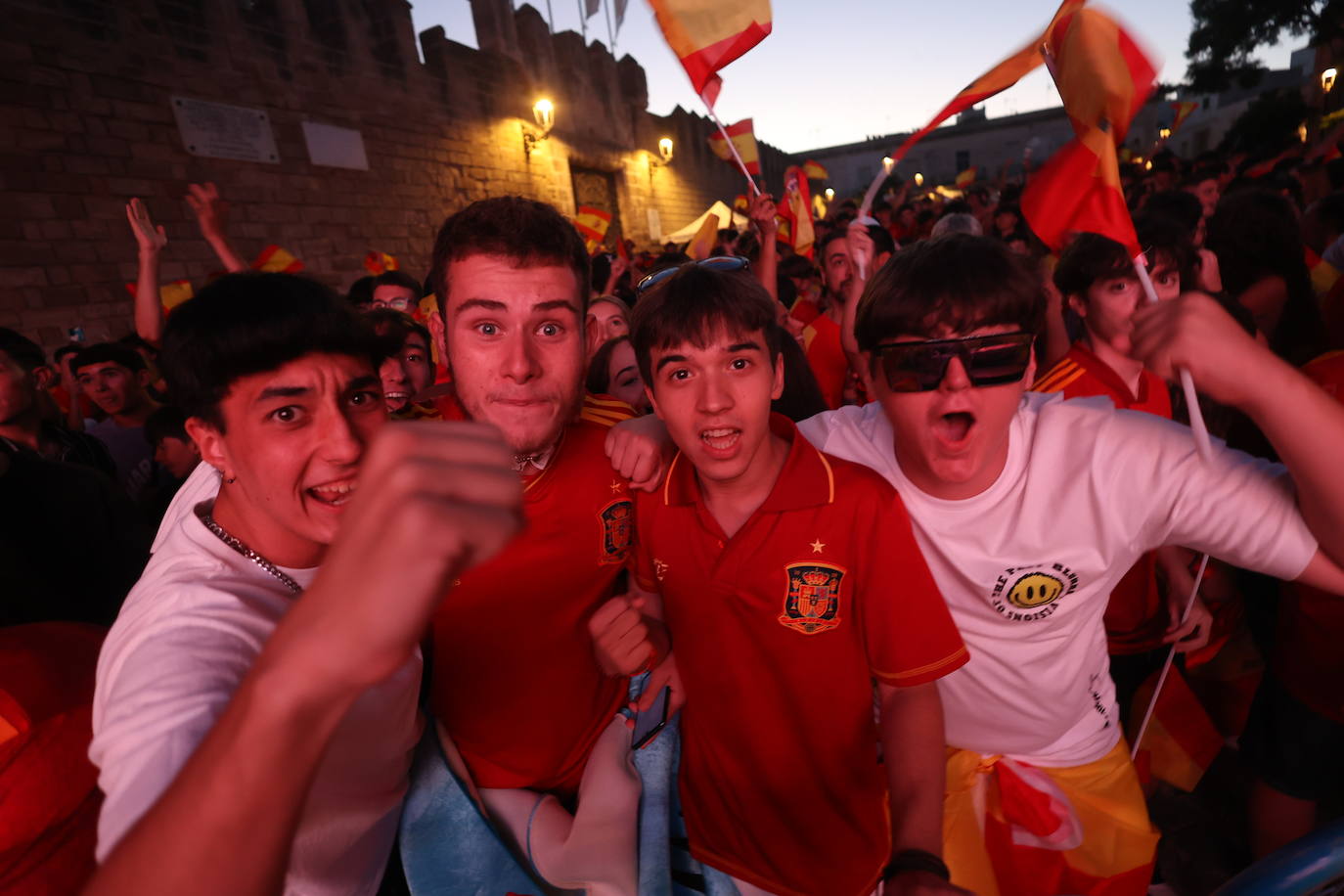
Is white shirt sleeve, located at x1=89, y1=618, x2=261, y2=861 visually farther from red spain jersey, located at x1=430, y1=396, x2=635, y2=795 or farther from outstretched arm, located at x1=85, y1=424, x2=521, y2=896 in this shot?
red spain jersey, located at x1=430, y1=396, x2=635, y2=795

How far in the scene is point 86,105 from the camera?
7.16 m

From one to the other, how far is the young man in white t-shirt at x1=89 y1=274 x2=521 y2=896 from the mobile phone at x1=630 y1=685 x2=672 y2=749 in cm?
67

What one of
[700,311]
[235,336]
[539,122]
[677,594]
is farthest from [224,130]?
[677,594]

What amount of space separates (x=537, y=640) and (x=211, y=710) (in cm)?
94

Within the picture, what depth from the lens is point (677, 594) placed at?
5.76ft

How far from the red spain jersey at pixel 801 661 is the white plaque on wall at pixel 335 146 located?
37.2ft

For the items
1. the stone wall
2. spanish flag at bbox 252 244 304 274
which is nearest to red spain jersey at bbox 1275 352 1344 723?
spanish flag at bbox 252 244 304 274

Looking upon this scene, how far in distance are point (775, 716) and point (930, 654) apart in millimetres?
465

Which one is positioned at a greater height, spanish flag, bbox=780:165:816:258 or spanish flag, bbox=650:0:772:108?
spanish flag, bbox=650:0:772:108

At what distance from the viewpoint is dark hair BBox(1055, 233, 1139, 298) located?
250cm

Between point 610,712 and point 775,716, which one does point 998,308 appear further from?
point 610,712

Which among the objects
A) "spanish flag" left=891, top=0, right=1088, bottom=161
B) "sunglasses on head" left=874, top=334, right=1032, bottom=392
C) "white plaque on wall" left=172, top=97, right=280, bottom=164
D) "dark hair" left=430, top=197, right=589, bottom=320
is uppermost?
"white plaque on wall" left=172, top=97, right=280, bottom=164

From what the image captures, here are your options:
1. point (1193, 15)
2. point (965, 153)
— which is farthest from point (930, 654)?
point (965, 153)

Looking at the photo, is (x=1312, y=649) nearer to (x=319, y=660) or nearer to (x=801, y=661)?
(x=801, y=661)
